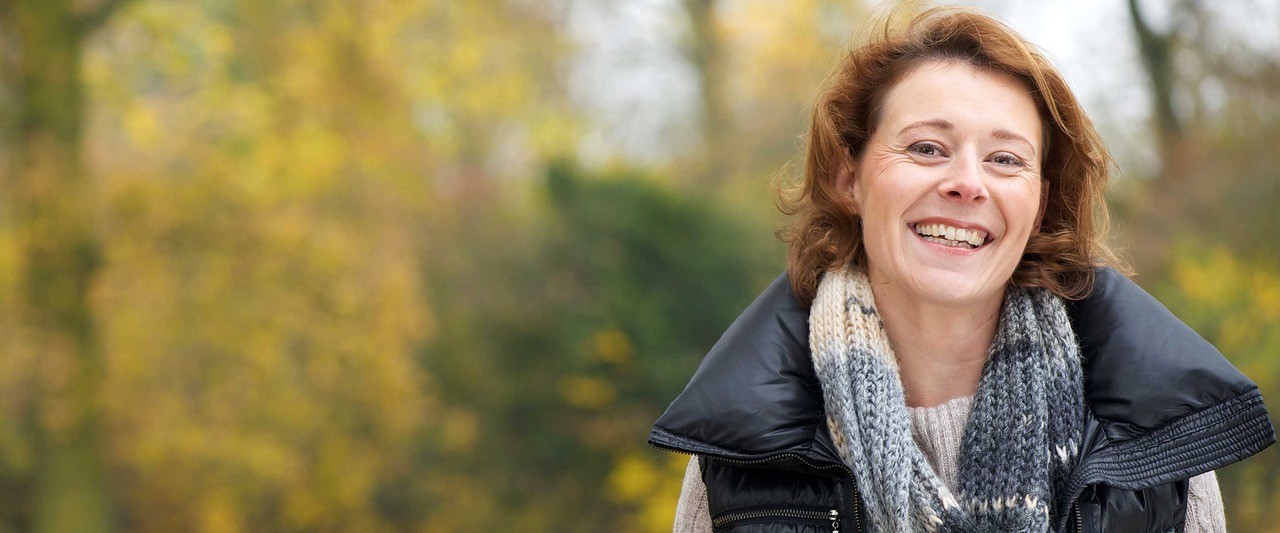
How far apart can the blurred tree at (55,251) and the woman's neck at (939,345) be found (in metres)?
7.81

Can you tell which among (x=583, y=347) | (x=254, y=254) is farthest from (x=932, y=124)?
(x=254, y=254)

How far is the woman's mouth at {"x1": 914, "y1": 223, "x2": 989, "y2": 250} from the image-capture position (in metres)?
2.31

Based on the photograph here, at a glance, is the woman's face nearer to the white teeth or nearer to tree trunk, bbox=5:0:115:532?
the white teeth

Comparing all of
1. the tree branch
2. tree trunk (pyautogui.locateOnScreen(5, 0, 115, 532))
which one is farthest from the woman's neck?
the tree branch

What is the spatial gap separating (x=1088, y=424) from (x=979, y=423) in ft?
0.62

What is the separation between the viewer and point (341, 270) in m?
10.2

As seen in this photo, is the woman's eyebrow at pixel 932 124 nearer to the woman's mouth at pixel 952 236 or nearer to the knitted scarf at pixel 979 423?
the woman's mouth at pixel 952 236

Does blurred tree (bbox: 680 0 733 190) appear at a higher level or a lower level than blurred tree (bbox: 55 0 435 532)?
higher

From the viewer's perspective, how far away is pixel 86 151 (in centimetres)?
968

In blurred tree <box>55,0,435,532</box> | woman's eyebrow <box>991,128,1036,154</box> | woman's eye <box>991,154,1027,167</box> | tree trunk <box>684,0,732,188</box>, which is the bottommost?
woman's eye <box>991,154,1027,167</box>

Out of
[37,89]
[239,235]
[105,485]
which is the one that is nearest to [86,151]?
[37,89]

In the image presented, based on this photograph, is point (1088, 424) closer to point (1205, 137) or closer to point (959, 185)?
point (959, 185)

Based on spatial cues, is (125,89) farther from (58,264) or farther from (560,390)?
(560,390)

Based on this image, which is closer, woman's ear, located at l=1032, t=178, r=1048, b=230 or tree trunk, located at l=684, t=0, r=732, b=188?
woman's ear, located at l=1032, t=178, r=1048, b=230
